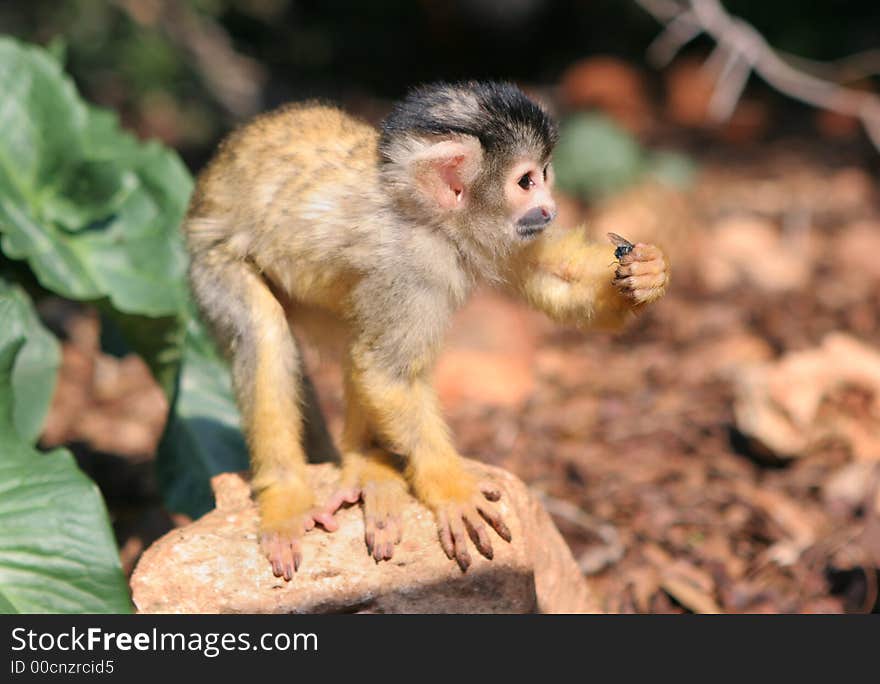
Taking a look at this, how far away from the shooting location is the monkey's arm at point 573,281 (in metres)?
3.11

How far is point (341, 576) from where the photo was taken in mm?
2926

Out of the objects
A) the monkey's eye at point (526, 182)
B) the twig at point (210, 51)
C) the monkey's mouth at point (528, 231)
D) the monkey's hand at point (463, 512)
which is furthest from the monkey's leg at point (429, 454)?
the twig at point (210, 51)

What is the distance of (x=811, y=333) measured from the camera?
583 cm

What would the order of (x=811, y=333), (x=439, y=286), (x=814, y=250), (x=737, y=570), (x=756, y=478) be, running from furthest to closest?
1. (x=814, y=250)
2. (x=811, y=333)
3. (x=756, y=478)
4. (x=737, y=570)
5. (x=439, y=286)

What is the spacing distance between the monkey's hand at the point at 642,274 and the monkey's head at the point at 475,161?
0.87 feet

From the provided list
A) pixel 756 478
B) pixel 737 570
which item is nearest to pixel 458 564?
pixel 737 570

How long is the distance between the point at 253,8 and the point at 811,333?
20.8 feet

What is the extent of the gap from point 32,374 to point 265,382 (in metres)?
1.32

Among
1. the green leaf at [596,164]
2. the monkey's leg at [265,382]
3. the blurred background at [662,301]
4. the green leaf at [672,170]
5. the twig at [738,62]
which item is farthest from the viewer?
the green leaf at [672,170]

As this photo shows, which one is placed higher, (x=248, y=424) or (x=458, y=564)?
(x=248, y=424)

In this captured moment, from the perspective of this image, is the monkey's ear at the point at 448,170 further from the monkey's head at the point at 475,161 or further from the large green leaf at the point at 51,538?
the large green leaf at the point at 51,538

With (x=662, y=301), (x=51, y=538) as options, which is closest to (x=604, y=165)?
(x=662, y=301)
